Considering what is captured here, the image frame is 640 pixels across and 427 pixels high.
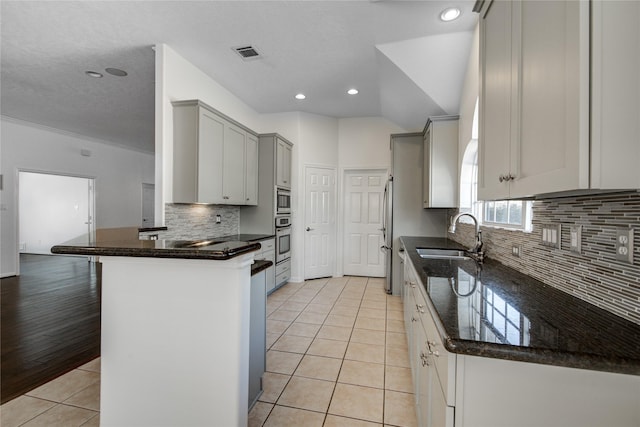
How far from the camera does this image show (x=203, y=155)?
317cm

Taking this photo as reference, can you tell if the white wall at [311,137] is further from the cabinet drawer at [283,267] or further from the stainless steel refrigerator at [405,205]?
the stainless steel refrigerator at [405,205]

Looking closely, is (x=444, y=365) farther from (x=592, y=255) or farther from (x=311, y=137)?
(x=311, y=137)

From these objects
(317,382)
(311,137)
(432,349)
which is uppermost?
(311,137)

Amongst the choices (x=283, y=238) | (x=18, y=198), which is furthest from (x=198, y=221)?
(x=18, y=198)

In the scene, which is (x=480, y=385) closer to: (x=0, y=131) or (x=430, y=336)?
(x=430, y=336)

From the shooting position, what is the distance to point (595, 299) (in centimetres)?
113

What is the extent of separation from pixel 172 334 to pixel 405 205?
3499mm

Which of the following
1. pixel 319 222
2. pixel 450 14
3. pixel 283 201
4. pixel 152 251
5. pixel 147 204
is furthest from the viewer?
pixel 147 204

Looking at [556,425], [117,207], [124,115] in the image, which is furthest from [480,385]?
[117,207]

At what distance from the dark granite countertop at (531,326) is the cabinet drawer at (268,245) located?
292 cm

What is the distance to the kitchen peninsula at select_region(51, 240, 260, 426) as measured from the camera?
134cm

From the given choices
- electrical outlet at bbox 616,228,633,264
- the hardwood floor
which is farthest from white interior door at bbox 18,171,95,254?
electrical outlet at bbox 616,228,633,264

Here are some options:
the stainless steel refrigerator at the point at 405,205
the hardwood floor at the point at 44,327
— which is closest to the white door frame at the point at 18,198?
the hardwood floor at the point at 44,327

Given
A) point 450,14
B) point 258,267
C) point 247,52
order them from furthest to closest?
point 247,52 < point 450,14 < point 258,267
